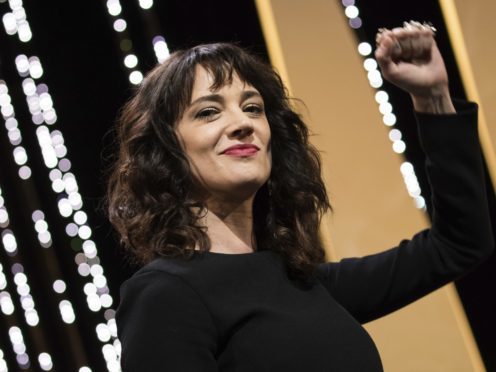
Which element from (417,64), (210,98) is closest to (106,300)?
(210,98)

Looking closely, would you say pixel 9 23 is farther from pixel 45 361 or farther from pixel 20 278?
pixel 45 361

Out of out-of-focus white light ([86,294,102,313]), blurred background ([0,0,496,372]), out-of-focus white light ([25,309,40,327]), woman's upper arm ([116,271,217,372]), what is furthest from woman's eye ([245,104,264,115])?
out-of-focus white light ([25,309,40,327])

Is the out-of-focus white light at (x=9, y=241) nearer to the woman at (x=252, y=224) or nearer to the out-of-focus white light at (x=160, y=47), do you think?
the out-of-focus white light at (x=160, y=47)

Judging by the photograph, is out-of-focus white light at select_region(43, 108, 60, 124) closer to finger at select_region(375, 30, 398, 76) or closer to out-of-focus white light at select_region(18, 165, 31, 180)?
out-of-focus white light at select_region(18, 165, 31, 180)

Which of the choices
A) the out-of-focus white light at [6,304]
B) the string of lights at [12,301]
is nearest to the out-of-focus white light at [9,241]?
the string of lights at [12,301]

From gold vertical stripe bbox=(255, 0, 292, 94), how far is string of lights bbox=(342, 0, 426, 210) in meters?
0.14

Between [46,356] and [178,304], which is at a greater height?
[178,304]

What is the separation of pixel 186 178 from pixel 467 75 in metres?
0.77

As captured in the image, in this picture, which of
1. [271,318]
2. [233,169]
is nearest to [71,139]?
[233,169]

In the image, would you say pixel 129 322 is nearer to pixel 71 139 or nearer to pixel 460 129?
pixel 460 129

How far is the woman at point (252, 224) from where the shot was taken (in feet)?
3.04

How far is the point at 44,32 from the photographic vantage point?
1.78 meters

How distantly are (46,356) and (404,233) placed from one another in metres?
0.84

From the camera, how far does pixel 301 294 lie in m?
1.04
